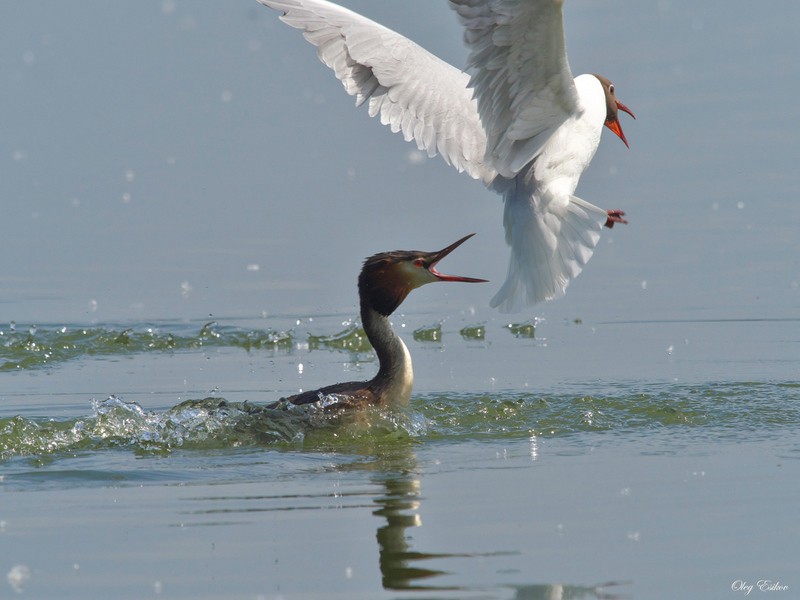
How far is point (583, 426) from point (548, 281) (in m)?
0.97

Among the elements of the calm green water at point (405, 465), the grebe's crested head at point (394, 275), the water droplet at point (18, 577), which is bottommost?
the water droplet at point (18, 577)

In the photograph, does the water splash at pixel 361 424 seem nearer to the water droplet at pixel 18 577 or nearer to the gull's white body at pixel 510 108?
the gull's white body at pixel 510 108

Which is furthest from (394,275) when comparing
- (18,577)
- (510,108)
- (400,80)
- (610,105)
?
(18,577)

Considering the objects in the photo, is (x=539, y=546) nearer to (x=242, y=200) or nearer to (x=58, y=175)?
(x=242, y=200)

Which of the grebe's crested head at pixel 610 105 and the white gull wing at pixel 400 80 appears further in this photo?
the white gull wing at pixel 400 80

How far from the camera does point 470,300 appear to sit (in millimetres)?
10625

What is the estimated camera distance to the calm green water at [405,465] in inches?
197

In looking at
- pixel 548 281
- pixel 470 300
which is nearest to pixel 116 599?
pixel 548 281

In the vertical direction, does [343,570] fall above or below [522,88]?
below

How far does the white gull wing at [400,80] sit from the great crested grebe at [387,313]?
1269 mm

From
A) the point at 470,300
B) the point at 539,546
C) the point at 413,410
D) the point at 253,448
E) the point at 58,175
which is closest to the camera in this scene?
the point at 539,546

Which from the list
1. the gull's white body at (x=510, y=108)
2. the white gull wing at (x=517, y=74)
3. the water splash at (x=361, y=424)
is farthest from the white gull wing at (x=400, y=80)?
the water splash at (x=361, y=424)

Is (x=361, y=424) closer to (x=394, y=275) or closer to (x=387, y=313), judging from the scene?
(x=387, y=313)

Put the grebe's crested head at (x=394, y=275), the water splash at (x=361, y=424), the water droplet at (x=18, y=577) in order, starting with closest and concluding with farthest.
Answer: the water droplet at (x=18, y=577) → the water splash at (x=361, y=424) → the grebe's crested head at (x=394, y=275)
